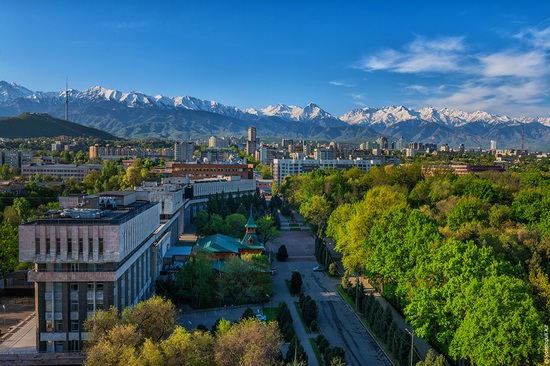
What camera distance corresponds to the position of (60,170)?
122m

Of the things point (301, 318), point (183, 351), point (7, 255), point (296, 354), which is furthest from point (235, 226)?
point (183, 351)

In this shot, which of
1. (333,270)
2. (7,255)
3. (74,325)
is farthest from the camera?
(333,270)

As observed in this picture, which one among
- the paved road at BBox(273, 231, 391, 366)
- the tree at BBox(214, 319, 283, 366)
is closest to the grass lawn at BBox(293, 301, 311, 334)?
the paved road at BBox(273, 231, 391, 366)

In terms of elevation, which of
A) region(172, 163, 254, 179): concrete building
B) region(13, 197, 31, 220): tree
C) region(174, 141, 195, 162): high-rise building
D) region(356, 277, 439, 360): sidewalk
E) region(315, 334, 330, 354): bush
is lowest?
region(356, 277, 439, 360): sidewalk

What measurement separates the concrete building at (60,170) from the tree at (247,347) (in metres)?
104

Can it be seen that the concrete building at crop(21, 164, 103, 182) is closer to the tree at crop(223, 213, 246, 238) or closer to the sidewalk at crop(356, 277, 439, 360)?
the tree at crop(223, 213, 246, 238)

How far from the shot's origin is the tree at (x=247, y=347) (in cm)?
2219

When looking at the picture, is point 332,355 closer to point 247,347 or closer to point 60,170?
point 247,347

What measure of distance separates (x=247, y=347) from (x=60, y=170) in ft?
368

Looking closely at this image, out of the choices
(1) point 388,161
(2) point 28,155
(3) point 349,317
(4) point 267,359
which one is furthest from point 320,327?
(1) point 388,161

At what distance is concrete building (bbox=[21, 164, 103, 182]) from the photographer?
390ft

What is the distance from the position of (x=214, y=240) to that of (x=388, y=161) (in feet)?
455

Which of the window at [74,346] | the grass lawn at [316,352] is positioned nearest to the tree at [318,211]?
the grass lawn at [316,352]

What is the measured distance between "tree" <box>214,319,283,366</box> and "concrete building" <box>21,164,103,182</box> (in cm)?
10413
